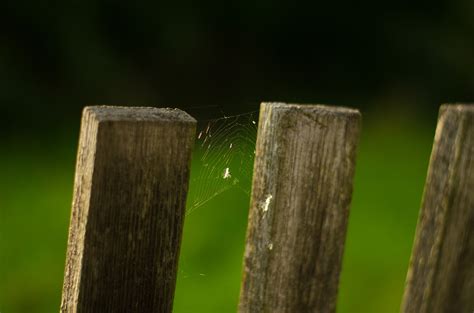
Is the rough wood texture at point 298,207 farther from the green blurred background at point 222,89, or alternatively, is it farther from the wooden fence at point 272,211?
the green blurred background at point 222,89

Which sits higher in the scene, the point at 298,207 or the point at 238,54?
the point at 238,54

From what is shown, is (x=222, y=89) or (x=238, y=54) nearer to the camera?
(x=222, y=89)

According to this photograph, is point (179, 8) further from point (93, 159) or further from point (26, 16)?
point (93, 159)

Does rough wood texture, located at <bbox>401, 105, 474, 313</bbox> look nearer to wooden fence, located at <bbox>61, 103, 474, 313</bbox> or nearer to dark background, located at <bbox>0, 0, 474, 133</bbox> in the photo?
wooden fence, located at <bbox>61, 103, 474, 313</bbox>

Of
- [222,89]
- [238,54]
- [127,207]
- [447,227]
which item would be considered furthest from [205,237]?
[238,54]

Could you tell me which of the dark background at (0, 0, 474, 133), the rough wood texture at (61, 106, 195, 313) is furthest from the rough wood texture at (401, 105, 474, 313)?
the dark background at (0, 0, 474, 133)

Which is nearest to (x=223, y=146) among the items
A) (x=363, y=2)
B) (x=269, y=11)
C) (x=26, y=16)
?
(x=26, y=16)

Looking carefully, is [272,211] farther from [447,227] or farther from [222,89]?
[222,89]
